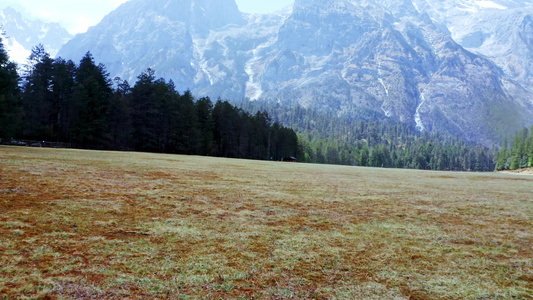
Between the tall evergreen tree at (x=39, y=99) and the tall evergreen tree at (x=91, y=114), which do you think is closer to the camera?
the tall evergreen tree at (x=39, y=99)

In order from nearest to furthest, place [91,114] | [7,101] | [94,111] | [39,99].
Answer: [7,101] < [39,99] < [91,114] < [94,111]

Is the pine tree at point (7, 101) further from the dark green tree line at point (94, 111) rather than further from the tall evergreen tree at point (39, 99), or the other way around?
the tall evergreen tree at point (39, 99)

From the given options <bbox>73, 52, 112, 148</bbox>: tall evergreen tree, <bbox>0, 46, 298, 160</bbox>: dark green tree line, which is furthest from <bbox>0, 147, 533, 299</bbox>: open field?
<bbox>73, 52, 112, 148</bbox>: tall evergreen tree

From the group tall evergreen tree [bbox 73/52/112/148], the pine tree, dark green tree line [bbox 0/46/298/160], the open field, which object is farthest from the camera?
tall evergreen tree [bbox 73/52/112/148]

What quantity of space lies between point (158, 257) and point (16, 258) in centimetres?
240

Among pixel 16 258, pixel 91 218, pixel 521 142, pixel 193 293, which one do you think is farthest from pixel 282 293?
pixel 521 142

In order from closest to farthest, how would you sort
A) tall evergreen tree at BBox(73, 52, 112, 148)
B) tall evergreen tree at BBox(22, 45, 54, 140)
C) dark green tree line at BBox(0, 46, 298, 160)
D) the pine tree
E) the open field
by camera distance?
the open field
the pine tree
dark green tree line at BBox(0, 46, 298, 160)
tall evergreen tree at BBox(22, 45, 54, 140)
tall evergreen tree at BBox(73, 52, 112, 148)

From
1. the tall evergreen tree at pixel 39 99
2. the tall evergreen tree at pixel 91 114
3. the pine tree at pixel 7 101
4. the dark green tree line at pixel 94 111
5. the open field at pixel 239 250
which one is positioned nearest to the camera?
the open field at pixel 239 250

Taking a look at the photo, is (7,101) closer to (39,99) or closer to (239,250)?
(39,99)

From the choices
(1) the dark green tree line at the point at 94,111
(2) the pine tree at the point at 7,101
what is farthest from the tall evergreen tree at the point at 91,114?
(2) the pine tree at the point at 7,101

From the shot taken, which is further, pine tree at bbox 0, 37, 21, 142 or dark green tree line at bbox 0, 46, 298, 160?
dark green tree line at bbox 0, 46, 298, 160

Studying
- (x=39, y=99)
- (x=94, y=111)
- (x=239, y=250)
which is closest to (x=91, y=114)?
(x=94, y=111)

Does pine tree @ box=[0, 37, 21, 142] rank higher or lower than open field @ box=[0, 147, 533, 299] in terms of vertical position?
higher

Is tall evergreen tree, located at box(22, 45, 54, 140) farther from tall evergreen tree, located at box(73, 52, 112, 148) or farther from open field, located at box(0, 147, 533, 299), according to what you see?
open field, located at box(0, 147, 533, 299)
